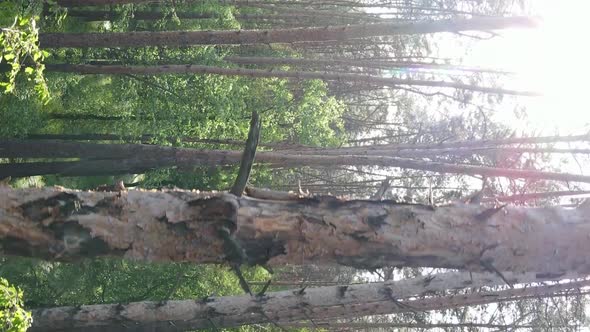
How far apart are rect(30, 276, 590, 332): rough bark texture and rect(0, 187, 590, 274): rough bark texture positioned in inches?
144

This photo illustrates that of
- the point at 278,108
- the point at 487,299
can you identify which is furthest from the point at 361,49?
the point at 487,299

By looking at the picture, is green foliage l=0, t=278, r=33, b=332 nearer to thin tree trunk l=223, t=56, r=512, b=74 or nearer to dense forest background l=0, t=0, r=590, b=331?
dense forest background l=0, t=0, r=590, b=331

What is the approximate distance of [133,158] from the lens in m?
11.2

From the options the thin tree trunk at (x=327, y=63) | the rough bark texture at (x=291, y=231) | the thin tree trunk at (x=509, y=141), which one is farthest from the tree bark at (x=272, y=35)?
the rough bark texture at (x=291, y=231)

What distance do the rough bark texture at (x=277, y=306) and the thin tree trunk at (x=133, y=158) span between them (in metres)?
1.89

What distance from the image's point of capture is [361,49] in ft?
71.4

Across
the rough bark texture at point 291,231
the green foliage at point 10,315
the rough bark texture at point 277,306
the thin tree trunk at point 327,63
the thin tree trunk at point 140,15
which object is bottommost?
the rough bark texture at point 277,306

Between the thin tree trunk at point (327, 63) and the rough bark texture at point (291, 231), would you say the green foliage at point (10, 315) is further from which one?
the thin tree trunk at point (327, 63)

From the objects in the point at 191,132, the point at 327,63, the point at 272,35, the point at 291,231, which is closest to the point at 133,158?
the point at 191,132

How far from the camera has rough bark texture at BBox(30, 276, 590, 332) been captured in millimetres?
7612

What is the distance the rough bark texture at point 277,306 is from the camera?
7.61 meters

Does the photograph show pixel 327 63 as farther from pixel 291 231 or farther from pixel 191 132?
pixel 291 231

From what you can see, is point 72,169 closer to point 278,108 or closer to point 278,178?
point 278,108

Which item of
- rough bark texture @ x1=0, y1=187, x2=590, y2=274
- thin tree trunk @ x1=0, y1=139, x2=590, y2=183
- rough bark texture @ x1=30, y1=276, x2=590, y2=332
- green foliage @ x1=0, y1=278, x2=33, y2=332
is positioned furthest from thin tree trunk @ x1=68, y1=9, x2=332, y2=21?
rough bark texture @ x1=0, y1=187, x2=590, y2=274
